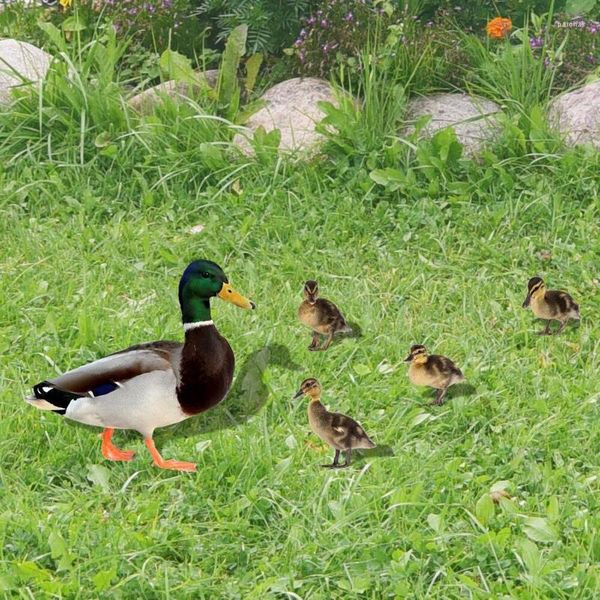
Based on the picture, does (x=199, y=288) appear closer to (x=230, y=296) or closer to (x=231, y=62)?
(x=230, y=296)

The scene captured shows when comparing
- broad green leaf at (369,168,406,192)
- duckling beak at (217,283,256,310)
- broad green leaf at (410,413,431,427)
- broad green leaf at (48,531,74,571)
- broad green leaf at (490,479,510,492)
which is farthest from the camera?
broad green leaf at (369,168,406,192)

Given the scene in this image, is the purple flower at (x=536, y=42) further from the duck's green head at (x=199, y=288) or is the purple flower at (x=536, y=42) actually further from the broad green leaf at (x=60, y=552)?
the broad green leaf at (x=60, y=552)

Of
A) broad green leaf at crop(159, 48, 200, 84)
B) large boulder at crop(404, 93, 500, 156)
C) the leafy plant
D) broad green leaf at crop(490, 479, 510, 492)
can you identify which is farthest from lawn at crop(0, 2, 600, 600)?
the leafy plant

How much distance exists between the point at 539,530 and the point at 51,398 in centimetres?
189

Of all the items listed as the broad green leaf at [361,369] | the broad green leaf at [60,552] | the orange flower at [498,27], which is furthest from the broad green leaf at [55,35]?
the broad green leaf at [60,552]

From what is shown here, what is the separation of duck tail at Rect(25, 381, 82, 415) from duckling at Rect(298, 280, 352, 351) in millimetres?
1234

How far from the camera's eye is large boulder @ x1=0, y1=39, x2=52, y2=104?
302 inches

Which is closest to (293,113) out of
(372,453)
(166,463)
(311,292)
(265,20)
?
(265,20)

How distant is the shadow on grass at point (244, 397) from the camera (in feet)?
16.9

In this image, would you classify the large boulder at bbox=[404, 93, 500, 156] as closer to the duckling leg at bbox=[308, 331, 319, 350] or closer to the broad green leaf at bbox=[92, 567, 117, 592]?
the duckling leg at bbox=[308, 331, 319, 350]

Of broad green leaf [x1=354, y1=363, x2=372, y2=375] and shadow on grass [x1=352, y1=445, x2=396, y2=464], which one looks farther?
broad green leaf [x1=354, y1=363, x2=372, y2=375]

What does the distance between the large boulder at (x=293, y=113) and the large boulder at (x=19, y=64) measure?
131cm

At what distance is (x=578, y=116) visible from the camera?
7320 mm

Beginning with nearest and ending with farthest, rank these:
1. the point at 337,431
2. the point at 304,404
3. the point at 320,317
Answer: the point at 337,431 < the point at 304,404 < the point at 320,317
